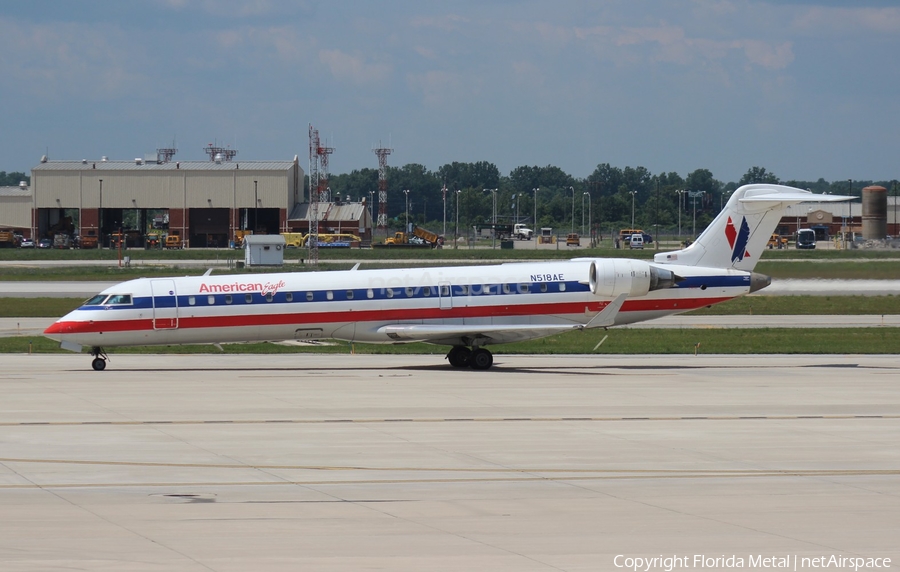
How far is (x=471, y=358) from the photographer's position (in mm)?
34281

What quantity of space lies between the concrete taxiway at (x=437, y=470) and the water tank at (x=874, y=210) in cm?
9178

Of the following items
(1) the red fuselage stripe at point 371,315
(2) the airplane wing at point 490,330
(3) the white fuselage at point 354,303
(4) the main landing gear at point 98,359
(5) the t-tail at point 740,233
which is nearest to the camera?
(1) the red fuselage stripe at point 371,315

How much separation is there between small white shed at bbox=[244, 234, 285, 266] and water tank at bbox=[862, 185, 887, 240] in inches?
2577

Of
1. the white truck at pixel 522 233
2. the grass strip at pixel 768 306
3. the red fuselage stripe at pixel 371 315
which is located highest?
the white truck at pixel 522 233

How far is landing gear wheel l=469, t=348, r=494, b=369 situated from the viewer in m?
34.1

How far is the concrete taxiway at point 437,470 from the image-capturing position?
506 inches

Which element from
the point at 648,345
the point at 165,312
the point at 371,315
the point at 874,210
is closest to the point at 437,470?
the point at 371,315

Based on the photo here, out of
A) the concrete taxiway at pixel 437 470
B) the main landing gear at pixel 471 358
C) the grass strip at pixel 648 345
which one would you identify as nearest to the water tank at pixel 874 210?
the grass strip at pixel 648 345

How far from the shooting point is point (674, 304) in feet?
116

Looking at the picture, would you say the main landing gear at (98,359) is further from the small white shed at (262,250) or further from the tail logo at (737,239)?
the small white shed at (262,250)

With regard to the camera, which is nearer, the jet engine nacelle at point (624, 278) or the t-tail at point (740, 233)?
the jet engine nacelle at point (624, 278)

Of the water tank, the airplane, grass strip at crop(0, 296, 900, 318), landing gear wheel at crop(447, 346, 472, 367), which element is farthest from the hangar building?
landing gear wheel at crop(447, 346, 472, 367)

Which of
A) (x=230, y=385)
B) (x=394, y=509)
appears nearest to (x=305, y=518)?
(x=394, y=509)

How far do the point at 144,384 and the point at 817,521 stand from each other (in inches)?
776
